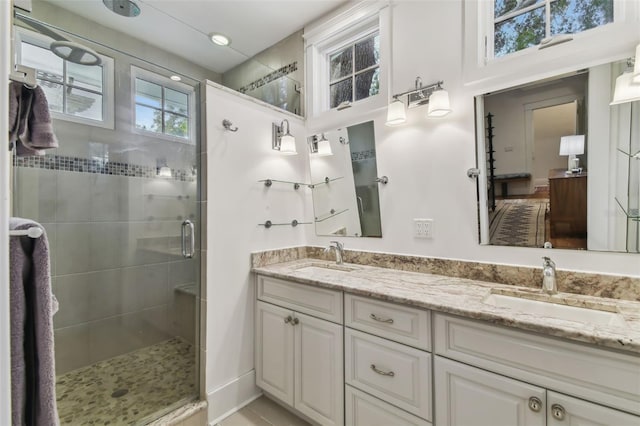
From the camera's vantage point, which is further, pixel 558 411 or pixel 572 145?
pixel 572 145

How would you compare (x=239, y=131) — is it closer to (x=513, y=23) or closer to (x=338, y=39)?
(x=338, y=39)

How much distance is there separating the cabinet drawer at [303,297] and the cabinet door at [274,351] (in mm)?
63

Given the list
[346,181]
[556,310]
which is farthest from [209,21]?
[556,310]

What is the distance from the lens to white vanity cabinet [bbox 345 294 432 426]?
1.21 meters

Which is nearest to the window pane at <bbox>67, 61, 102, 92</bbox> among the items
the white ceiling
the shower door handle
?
the white ceiling

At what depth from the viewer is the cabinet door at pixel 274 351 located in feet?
5.61

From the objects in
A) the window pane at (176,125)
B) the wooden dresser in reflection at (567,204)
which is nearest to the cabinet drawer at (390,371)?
the wooden dresser in reflection at (567,204)

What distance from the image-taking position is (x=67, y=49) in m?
1.66

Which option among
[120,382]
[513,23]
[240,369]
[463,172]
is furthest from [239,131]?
[120,382]

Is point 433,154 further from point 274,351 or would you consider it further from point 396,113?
point 274,351

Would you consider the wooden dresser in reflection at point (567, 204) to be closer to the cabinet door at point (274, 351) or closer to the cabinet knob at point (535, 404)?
the cabinet knob at point (535, 404)

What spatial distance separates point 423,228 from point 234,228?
127 cm

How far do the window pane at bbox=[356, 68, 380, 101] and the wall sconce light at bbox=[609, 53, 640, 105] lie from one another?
126 cm

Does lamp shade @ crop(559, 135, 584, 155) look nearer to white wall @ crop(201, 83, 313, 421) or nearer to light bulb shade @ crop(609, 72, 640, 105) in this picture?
light bulb shade @ crop(609, 72, 640, 105)
